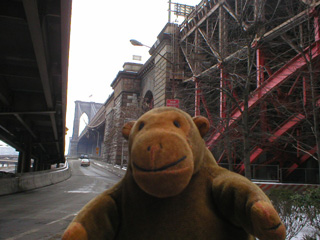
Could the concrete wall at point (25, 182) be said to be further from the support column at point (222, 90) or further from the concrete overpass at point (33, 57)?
the support column at point (222, 90)

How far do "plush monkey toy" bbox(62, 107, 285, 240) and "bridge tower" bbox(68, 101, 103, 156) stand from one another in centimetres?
11076

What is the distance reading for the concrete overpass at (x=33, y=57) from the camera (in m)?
Answer: 5.84

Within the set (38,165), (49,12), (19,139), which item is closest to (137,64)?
(38,165)

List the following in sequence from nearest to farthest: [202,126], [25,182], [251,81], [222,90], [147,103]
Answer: [202,126] → [222,90] → [251,81] → [25,182] → [147,103]

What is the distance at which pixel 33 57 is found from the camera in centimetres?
871

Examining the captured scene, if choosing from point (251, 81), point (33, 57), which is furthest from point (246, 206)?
point (251, 81)

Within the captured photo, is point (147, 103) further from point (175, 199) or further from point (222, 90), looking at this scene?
point (175, 199)

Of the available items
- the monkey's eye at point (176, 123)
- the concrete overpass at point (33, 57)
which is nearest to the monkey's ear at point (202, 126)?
the monkey's eye at point (176, 123)

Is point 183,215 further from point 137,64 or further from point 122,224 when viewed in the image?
point 137,64

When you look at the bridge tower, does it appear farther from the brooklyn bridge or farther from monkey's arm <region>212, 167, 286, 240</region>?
monkey's arm <region>212, 167, 286, 240</region>

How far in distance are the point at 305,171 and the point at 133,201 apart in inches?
679

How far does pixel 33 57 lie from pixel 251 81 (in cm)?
849

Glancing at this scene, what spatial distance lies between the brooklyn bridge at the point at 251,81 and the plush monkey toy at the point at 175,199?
238 inches

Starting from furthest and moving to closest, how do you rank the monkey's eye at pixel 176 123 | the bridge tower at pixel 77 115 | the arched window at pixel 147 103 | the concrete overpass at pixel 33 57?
the bridge tower at pixel 77 115
the arched window at pixel 147 103
the concrete overpass at pixel 33 57
the monkey's eye at pixel 176 123
